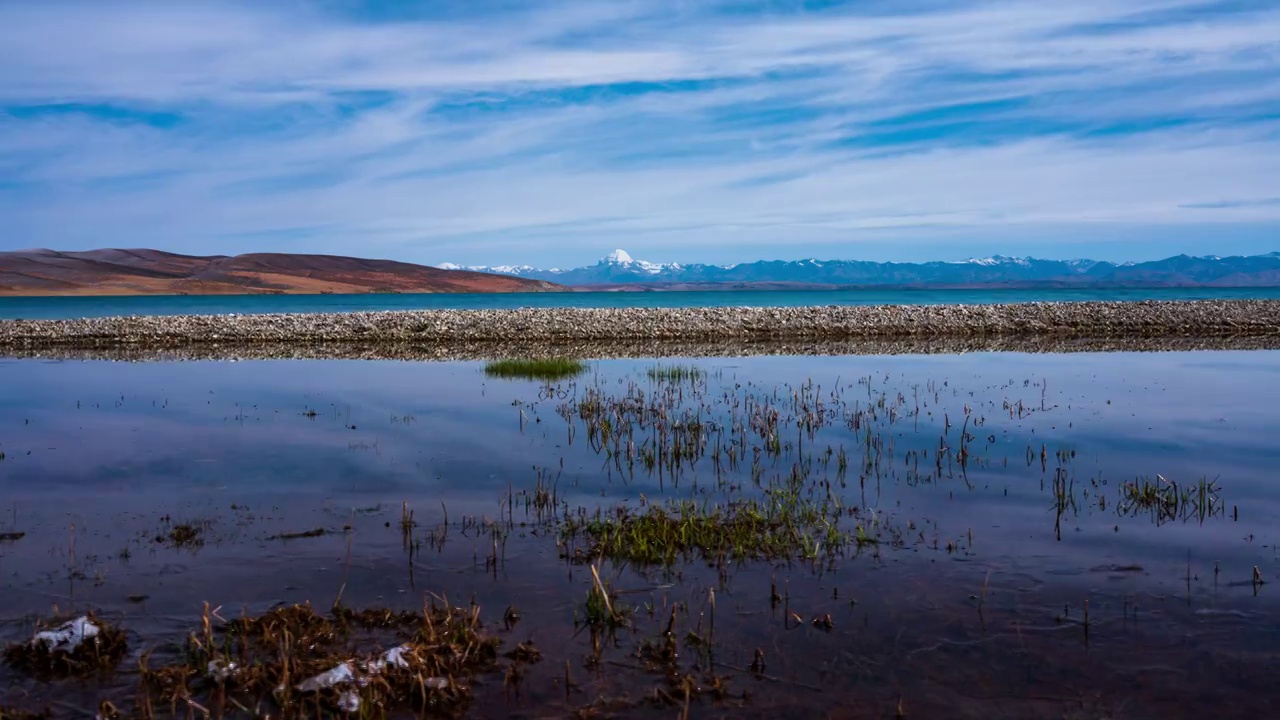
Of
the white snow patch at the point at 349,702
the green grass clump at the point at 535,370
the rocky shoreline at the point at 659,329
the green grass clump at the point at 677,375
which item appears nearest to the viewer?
the white snow patch at the point at 349,702

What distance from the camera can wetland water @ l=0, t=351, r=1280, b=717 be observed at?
6543 mm

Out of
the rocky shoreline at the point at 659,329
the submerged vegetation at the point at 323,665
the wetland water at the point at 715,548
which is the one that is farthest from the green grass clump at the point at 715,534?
the rocky shoreline at the point at 659,329

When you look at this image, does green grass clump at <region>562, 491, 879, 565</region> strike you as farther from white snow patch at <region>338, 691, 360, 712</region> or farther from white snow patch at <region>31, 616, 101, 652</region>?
white snow patch at <region>31, 616, 101, 652</region>

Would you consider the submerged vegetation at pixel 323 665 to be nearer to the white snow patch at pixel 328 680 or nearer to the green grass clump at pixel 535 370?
the white snow patch at pixel 328 680

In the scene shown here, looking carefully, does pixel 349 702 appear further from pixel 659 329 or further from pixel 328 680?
pixel 659 329

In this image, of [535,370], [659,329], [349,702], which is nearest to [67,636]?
[349,702]

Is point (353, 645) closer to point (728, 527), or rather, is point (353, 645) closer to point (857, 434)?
point (728, 527)

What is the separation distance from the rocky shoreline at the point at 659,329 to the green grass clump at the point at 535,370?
436 inches

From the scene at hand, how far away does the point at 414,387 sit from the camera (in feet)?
80.3

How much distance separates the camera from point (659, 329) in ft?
160

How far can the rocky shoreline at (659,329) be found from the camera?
42.7m

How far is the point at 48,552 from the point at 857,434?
12.0 m

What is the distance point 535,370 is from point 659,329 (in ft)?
72.8

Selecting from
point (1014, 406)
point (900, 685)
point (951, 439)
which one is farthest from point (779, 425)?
point (900, 685)
